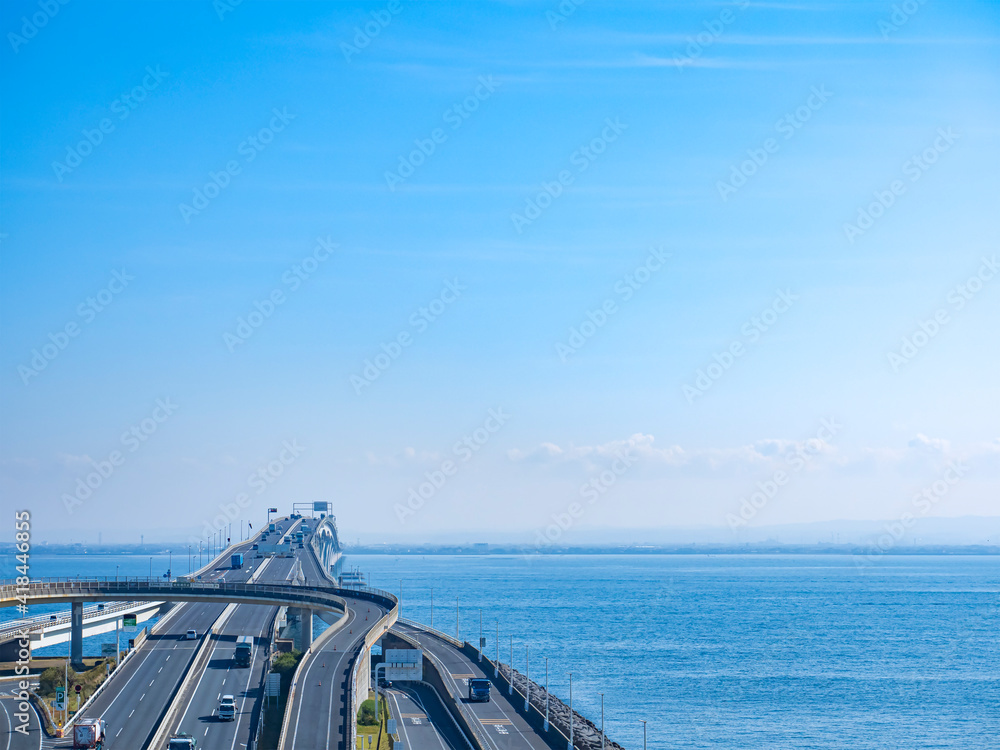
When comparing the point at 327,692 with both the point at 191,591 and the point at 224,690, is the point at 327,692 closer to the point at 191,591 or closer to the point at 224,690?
the point at 224,690

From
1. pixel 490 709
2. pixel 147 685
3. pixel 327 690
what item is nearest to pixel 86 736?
pixel 327 690

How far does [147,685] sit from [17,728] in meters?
11.7

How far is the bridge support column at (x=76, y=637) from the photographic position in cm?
7412

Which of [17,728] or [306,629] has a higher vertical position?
[306,629]

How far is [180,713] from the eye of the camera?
177 ft

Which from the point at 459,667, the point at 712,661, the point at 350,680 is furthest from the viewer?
the point at 712,661

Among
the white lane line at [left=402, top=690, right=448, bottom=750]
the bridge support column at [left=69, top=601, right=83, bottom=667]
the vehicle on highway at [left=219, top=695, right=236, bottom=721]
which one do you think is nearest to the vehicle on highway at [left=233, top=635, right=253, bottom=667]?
the white lane line at [left=402, top=690, right=448, bottom=750]

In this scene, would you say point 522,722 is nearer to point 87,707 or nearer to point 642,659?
point 87,707

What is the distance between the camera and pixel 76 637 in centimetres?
7544

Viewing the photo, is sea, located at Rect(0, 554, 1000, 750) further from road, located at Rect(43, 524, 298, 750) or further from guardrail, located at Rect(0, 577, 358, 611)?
road, located at Rect(43, 524, 298, 750)

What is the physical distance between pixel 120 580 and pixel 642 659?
2034 inches

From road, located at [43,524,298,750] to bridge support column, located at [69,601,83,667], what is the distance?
180 inches

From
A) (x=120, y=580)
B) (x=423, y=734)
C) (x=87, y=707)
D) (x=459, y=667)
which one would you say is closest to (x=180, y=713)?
(x=87, y=707)

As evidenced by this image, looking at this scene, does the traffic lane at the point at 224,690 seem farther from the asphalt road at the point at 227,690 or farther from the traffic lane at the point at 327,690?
the traffic lane at the point at 327,690
